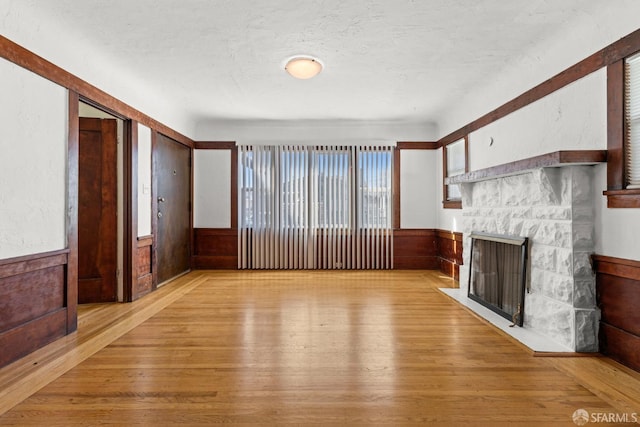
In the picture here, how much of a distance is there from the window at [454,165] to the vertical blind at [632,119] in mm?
2679

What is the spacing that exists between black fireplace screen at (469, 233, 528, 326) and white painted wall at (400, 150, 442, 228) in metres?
2.21

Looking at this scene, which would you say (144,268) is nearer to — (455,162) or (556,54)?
(455,162)

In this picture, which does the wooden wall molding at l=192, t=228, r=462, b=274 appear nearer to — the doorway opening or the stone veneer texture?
the doorway opening

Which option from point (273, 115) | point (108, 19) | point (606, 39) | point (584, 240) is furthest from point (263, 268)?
point (606, 39)

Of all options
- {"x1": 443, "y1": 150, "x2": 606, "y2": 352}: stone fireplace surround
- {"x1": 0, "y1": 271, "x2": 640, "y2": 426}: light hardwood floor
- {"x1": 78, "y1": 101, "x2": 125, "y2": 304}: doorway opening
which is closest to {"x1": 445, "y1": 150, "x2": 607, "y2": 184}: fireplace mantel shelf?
{"x1": 443, "y1": 150, "x2": 606, "y2": 352}: stone fireplace surround

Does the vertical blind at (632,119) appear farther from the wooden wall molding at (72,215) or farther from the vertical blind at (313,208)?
the wooden wall molding at (72,215)

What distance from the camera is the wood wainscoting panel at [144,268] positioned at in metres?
4.48

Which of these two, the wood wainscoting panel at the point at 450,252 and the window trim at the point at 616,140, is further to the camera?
the wood wainscoting panel at the point at 450,252

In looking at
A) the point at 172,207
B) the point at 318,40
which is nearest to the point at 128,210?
the point at 172,207

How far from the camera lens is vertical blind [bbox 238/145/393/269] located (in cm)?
647

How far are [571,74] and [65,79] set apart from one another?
4348 mm

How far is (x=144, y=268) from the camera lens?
15.3 feet

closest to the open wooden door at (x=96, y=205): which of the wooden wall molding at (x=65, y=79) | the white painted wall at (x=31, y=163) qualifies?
the wooden wall molding at (x=65, y=79)

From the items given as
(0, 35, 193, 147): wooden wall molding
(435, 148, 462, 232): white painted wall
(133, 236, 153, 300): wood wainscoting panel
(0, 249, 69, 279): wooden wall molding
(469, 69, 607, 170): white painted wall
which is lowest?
(133, 236, 153, 300): wood wainscoting panel
